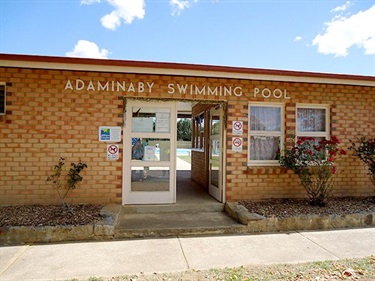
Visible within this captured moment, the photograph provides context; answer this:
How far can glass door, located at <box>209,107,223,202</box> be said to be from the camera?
6.22m

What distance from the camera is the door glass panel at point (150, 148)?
→ 5.86 metres

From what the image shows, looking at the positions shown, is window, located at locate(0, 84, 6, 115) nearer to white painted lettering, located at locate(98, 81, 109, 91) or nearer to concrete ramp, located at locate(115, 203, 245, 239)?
white painted lettering, located at locate(98, 81, 109, 91)

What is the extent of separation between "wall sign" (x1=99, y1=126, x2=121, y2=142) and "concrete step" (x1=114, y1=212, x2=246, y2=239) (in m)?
1.57

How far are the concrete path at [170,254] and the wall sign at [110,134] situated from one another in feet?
6.98

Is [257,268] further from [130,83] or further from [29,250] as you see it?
[130,83]

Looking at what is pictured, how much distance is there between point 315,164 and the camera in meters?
5.75

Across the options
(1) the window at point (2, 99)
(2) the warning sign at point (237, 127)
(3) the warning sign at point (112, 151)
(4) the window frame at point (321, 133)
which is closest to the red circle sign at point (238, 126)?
(2) the warning sign at point (237, 127)

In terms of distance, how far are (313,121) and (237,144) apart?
2.05 meters

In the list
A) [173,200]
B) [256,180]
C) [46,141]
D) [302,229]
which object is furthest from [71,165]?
[302,229]

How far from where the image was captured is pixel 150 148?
5.88m

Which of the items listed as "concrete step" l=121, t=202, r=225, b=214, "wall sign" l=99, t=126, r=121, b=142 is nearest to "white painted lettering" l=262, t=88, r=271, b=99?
"concrete step" l=121, t=202, r=225, b=214

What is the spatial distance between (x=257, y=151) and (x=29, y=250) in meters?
4.80

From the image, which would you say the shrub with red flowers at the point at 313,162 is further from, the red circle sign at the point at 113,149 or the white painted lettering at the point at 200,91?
the red circle sign at the point at 113,149

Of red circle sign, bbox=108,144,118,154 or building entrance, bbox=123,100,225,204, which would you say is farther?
building entrance, bbox=123,100,225,204
